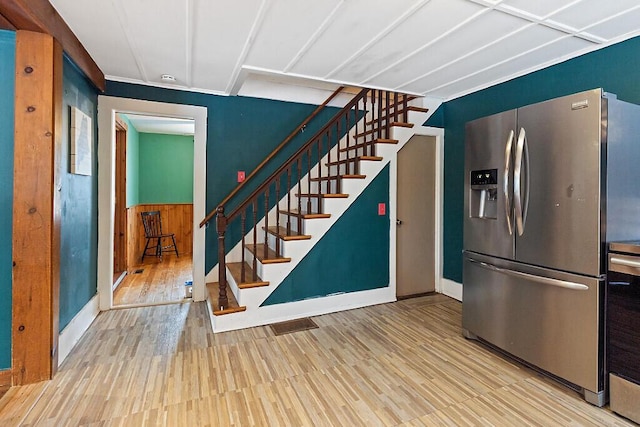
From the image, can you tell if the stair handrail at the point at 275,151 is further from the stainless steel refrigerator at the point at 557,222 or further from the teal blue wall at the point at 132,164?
the teal blue wall at the point at 132,164

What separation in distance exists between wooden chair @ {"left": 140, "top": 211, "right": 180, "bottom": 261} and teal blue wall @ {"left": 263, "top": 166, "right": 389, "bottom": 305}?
3701mm

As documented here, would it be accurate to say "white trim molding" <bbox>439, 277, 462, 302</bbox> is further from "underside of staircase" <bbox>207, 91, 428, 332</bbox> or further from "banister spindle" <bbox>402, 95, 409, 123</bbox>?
"banister spindle" <bbox>402, 95, 409, 123</bbox>

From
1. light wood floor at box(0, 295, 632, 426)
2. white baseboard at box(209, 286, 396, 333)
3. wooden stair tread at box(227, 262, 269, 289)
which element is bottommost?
light wood floor at box(0, 295, 632, 426)

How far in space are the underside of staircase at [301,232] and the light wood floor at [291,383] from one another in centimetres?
26

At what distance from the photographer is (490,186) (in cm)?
248

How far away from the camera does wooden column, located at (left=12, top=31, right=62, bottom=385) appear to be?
2.04 metres

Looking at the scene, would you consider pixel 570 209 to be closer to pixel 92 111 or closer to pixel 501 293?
pixel 501 293

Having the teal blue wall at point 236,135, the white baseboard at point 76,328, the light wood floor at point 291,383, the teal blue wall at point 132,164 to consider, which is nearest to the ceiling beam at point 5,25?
the teal blue wall at point 236,135

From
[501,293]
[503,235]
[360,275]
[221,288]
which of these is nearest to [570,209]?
[503,235]

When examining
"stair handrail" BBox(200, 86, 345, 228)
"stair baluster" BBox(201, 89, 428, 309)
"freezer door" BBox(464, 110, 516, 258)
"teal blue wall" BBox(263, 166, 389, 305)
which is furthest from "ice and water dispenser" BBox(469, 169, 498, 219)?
"stair handrail" BBox(200, 86, 345, 228)

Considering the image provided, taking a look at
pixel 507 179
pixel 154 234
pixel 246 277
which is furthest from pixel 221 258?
pixel 154 234

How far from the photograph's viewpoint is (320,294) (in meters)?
3.44

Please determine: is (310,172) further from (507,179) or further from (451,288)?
(451,288)

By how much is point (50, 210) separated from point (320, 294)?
2.39 meters
